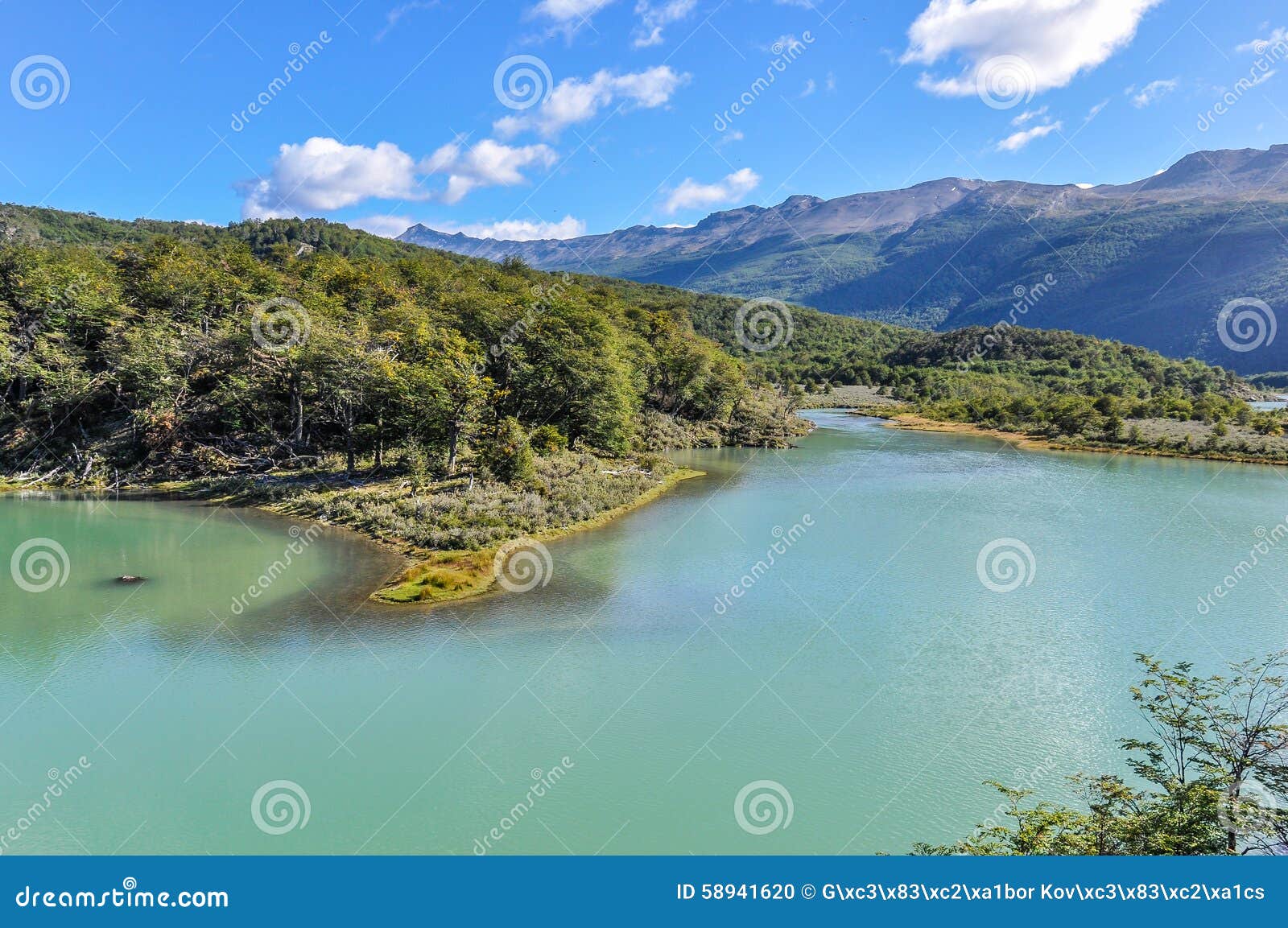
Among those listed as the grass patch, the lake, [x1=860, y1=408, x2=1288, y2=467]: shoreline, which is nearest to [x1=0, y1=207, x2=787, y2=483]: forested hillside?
the lake

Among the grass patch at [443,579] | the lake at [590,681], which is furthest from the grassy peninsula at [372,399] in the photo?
the lake at [590,681]

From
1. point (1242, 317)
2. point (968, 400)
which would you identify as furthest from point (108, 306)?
point (1242, 317)

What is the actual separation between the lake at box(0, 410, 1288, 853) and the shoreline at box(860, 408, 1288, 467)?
28.7 m

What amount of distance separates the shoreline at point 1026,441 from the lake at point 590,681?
28.7 meters

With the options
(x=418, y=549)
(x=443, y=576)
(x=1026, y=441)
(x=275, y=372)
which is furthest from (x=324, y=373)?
(x=1026, y=441)

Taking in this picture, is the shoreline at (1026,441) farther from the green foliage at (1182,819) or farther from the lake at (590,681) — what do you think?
the green foliage at (1182,819)

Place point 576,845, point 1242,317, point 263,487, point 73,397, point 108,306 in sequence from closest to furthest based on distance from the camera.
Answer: point 576,845
point 263,487
point 73,397
point 108,306
point 1242,317

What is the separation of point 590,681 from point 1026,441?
5642 centimetres

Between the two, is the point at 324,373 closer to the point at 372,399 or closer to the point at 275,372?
the point at 372,399

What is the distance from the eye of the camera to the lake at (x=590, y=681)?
9.26 meters

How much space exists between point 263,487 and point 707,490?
1967 cm

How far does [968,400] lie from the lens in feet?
251

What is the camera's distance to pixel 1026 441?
57.7 meters

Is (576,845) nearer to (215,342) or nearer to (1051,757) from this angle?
(1051,757)
